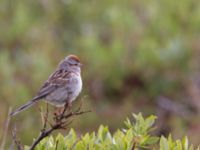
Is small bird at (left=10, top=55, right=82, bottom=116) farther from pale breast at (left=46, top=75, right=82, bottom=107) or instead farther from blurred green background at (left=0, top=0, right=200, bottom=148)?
blurred green background at (left=0, top=0, right=200, bottom=148)

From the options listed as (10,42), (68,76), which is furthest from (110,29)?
(68,76)

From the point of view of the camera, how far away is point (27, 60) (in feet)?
40.1

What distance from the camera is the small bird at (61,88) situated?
17.6ft

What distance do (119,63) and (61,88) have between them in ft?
21.0

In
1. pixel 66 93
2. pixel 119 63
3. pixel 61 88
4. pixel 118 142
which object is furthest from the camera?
pixel 119 63

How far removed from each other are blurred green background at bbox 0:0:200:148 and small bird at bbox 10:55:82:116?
3.96 meters

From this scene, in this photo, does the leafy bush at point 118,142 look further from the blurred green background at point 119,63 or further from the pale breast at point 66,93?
the blurred green background at point 119,63

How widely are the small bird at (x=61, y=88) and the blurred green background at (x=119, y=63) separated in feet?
13.0

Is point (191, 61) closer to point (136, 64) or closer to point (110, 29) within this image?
point (136, 64)

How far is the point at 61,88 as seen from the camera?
18.3 ft

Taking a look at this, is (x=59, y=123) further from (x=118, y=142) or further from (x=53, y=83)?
(x=53, y=83)

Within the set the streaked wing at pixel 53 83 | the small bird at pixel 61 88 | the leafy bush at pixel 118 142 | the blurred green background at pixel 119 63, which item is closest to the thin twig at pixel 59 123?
the leafy bush at pixel 118 142

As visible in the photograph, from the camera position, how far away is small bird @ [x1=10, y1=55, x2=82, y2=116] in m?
5.36

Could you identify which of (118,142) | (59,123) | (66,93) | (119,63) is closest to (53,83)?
(66,93)
